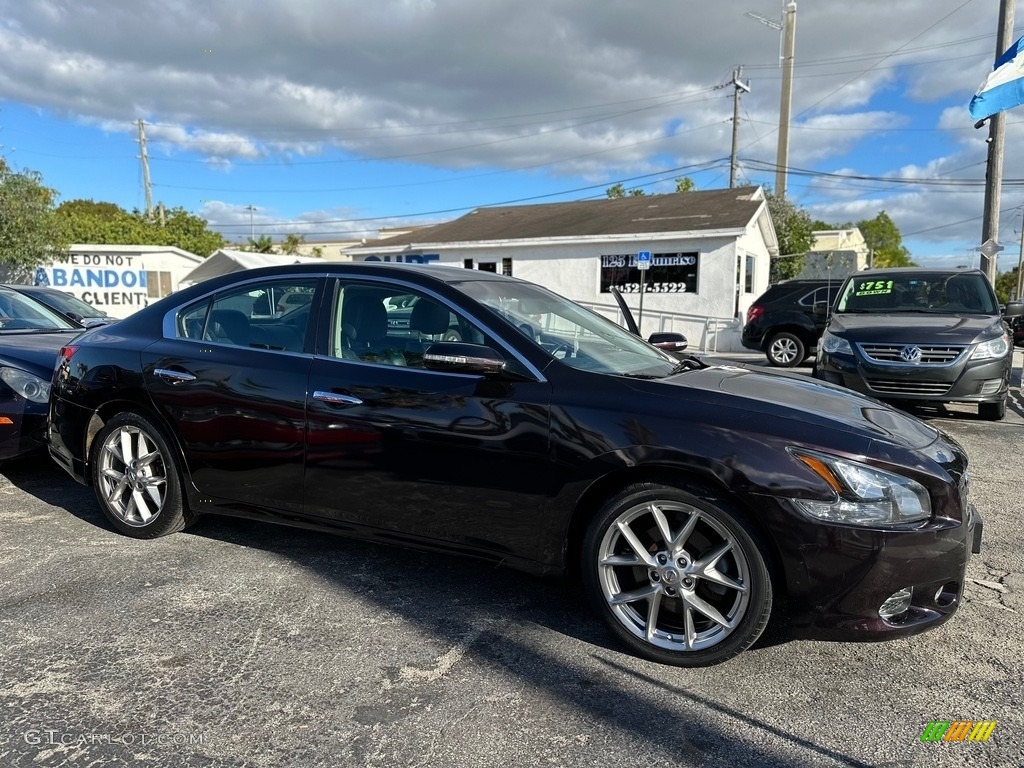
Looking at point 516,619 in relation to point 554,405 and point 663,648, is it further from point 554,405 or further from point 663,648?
point 554,405

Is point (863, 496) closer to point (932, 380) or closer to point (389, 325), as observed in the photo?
point (389, 325)

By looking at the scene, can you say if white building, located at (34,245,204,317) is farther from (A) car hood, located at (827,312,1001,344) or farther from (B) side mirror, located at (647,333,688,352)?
(B) side mirror, located at (647,333,688,352)

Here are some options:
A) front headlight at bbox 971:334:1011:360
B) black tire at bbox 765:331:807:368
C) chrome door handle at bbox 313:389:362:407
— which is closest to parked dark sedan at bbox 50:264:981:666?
chrome door handle at bbox 313:389:362:407

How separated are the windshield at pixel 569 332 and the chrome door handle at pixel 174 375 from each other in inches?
61.4

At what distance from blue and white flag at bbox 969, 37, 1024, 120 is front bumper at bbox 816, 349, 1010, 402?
21.4 ft

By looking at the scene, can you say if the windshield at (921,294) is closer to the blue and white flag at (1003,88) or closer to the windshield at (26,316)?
the blue and white flag at (1003,88)

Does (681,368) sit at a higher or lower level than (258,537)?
higher

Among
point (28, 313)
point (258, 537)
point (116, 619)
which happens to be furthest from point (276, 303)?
point (28, 313)

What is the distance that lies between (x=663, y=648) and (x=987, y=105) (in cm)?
1250

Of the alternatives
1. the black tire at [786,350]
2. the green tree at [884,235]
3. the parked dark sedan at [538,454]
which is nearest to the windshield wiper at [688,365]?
the parked dark sedan at [538,454]

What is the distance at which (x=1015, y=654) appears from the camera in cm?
290

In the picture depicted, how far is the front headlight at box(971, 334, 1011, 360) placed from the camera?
700 cm

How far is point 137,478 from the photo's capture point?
4055 mm

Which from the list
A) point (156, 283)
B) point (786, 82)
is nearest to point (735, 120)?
point (786, 82)
